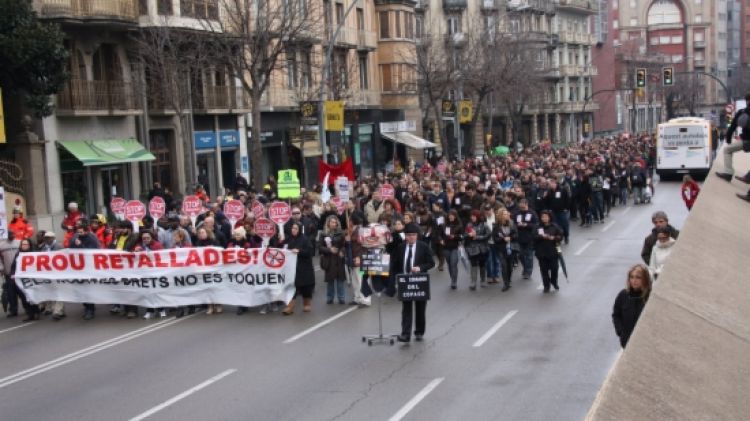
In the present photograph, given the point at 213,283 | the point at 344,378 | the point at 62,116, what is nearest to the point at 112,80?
the point at 62,116

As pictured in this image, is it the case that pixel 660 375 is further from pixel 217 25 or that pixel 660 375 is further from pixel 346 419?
pixel 217 25

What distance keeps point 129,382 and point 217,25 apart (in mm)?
25671

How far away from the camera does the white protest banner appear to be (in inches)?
661

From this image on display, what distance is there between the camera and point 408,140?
186 feet

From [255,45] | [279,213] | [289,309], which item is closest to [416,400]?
[289,309]

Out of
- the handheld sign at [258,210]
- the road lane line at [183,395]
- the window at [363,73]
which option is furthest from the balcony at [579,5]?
the road lane line at [183,395]

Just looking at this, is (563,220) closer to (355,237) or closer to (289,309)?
(355,237)

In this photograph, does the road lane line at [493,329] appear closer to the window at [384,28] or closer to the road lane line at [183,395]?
the road lane line at [183,395]

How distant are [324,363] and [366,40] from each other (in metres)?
42.1

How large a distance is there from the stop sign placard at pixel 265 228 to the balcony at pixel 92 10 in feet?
50.0

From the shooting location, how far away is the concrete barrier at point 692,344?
5777 mm

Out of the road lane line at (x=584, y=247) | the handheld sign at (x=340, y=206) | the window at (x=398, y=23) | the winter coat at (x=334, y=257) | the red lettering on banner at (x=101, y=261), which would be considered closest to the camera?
the winter coat at (x=334, y=257)

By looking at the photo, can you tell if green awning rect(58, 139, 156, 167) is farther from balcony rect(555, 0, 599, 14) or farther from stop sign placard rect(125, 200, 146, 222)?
balcony rect(555, 0, 599, 14)

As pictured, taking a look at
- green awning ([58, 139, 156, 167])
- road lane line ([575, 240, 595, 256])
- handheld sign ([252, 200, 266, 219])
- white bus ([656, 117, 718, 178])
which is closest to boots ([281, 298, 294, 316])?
handheld sign ([252, 200, 266, 219])
